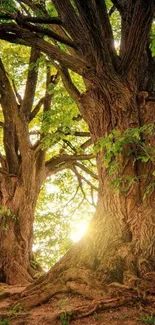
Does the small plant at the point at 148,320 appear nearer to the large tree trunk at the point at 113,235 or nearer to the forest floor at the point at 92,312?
the forest floor at the point at 92,312

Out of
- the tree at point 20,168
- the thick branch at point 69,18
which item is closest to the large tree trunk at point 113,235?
the thick branch at point 69,18

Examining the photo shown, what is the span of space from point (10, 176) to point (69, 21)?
4871 millimetres

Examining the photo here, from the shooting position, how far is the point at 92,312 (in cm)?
377

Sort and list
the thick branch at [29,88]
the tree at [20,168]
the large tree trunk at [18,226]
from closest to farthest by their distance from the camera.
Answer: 1. the large tree trunk at [18,226]
2. the tree at [20,168]
3. the thick branch at [29,88]

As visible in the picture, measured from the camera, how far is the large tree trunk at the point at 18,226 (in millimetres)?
7902

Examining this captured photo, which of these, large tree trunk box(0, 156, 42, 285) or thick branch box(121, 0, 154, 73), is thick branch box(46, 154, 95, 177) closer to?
large tree trunk box(0, 156, 42, 285)

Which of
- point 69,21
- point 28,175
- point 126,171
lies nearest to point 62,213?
point 28,175

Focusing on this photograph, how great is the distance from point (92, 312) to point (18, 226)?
5.09 metres

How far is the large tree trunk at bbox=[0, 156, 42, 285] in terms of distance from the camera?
790cm

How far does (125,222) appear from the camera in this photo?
4965mm

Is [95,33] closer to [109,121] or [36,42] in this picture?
[36,42]

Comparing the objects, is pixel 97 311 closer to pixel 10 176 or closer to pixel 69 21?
pixel 69 21

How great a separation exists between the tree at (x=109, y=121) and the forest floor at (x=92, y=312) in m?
0.24

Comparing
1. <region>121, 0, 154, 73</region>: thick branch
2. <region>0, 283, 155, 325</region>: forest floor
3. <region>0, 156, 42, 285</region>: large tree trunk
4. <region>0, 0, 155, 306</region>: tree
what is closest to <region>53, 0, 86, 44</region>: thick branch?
<region>0, 0, 155, 306</region>: tree
